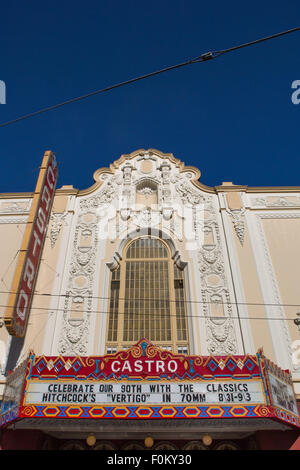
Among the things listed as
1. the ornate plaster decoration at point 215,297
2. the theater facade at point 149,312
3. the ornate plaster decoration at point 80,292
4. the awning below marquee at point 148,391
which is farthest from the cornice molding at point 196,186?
the awning below marquee at point 148,391

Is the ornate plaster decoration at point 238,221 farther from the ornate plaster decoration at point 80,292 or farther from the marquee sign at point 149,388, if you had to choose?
the marquee sign at point 149,388

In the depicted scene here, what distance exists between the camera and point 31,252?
12.7 m

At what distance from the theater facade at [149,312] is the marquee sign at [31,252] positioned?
6 cm

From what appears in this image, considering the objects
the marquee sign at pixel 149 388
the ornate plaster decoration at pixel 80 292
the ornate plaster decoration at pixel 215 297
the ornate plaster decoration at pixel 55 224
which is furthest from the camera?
the ornate plaster decoration at pixel 55 224

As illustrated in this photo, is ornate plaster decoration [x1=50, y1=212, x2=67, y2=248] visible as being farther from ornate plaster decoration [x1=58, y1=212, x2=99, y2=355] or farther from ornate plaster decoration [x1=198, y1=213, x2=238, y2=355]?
ornate plaster decoration [x1=198, y1=213, x2=238, y2=355]

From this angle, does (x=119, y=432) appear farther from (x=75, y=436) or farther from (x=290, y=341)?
(x=290, y=341)

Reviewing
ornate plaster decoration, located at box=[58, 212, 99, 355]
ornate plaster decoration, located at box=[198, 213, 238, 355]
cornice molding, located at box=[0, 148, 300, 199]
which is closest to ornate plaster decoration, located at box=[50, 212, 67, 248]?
ornate plaster decoration, located at box=[58, 212, 99, 355]

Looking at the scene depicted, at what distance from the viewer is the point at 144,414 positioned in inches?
335

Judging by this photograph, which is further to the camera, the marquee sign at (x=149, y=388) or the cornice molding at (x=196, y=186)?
the cornice molding at (x=196, y=186)

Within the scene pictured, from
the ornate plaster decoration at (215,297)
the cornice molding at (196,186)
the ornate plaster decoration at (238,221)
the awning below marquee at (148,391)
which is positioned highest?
the cornice molding at (196,186)

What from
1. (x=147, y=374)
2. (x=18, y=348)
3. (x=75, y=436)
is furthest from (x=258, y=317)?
(x=18, y=348)

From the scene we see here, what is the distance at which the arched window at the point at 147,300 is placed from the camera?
12.4 metres

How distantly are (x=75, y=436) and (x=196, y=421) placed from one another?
384 centimetres

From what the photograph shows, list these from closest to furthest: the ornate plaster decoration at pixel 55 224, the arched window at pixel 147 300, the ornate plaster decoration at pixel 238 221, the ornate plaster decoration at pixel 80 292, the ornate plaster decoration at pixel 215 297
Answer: the ornate plaster decoration at pixel 215 297 → the ornate plaster decoration at pixel 80 292 → the arched window at pixel 147 300 → the ornate plaster decoration at pixel 238 221 → the ornate plaster decoration at pixel 55 224
